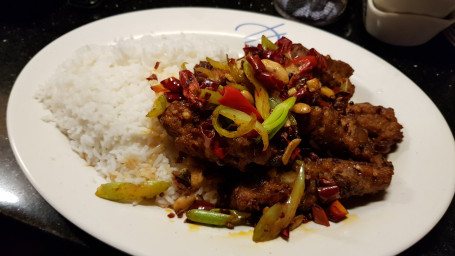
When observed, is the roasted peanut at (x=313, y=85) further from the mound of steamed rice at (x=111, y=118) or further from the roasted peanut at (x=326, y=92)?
the mound of steamed rice at (x=111, y=118)

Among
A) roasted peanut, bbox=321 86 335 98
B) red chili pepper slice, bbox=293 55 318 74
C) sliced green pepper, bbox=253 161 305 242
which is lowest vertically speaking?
sliced green pepper, bbox=253 161 305 242

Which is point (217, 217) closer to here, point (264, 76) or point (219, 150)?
point (219, 150)

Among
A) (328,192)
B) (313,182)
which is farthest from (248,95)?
(328,192)

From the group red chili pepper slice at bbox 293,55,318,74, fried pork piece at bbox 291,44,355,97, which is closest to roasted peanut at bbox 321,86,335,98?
fried pork piece at bbox 291,44,355,97

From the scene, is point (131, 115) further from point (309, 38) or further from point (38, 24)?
point (38, 24)

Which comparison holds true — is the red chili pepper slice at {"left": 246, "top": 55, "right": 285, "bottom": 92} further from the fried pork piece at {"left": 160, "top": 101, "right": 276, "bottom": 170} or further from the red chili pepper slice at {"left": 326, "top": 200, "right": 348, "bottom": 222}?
the red chili pepper slice at {"left": 326, "top": 200, "right": 348, "bottom": 222}

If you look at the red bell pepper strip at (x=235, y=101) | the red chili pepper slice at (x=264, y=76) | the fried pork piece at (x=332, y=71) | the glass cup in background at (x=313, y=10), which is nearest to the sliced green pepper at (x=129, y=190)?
the red bell pepper strip at (x=235, y=101)
